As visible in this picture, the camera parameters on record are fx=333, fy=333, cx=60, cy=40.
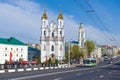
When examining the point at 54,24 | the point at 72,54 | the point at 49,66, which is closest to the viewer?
the point at 49,66

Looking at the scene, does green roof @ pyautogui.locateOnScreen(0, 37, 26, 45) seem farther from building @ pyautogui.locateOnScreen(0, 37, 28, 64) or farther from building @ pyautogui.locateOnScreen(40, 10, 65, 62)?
building @ pyautogui.locateOnScreen(40, 10, 65, 62)

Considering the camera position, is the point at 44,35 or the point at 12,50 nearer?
the point at 12,50

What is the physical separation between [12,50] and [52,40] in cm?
2363

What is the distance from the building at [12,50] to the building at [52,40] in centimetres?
1289

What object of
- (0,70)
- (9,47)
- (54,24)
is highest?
(54,24)

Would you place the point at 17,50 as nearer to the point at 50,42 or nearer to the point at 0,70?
the point at 50,42

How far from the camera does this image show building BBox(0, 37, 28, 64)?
109 metres

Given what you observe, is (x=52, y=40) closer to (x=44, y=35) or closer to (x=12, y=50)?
(x=44, y=35)

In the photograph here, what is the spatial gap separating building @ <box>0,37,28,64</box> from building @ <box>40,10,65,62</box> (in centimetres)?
1289

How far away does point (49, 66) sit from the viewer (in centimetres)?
7025

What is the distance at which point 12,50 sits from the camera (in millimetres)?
112750

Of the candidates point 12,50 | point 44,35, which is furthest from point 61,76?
point 44,35

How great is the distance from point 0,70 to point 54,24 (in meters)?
90.1

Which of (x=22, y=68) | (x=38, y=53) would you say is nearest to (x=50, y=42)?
(x=38, y=53)
